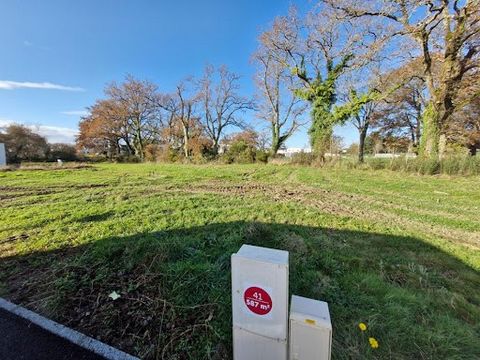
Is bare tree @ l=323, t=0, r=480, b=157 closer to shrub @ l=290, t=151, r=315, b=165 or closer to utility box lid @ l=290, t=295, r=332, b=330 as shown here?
shrub @ l=290, t=151, r=315, b=165

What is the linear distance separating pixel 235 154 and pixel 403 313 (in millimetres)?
19428

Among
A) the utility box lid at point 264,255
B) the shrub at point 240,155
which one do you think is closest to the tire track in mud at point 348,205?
the utility box lid at point 264,255

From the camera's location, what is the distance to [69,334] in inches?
68.3

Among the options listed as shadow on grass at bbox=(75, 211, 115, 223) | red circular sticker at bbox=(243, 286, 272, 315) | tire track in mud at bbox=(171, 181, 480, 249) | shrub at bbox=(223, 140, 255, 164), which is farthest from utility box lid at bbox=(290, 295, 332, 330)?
shrub at bbox=(223, 140, 255, 164)

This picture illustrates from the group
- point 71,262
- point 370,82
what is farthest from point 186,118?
point 71,262

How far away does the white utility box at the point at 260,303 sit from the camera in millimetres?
1227

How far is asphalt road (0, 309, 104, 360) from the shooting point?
1.57 m

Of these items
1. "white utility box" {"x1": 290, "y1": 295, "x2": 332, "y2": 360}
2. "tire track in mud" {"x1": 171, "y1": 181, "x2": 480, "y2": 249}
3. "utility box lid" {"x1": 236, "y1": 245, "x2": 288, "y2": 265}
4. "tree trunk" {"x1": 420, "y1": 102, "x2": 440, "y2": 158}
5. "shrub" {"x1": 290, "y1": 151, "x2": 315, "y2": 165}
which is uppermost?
"tree trunk" {"x1": 420, "y1": 102, "x2": 440, "y2": 158}

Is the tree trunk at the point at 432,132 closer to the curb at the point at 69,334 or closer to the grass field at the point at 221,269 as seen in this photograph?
the grass field at the point at 221,269

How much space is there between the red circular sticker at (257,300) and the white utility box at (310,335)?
0.16 metres

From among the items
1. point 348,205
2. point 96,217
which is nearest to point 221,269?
point 96,217

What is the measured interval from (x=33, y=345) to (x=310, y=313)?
2.00 m

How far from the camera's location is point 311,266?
8.83ft

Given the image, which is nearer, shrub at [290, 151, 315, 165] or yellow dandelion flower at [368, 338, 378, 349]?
yellow dandelion flower at [368, 338, 378, 349]
